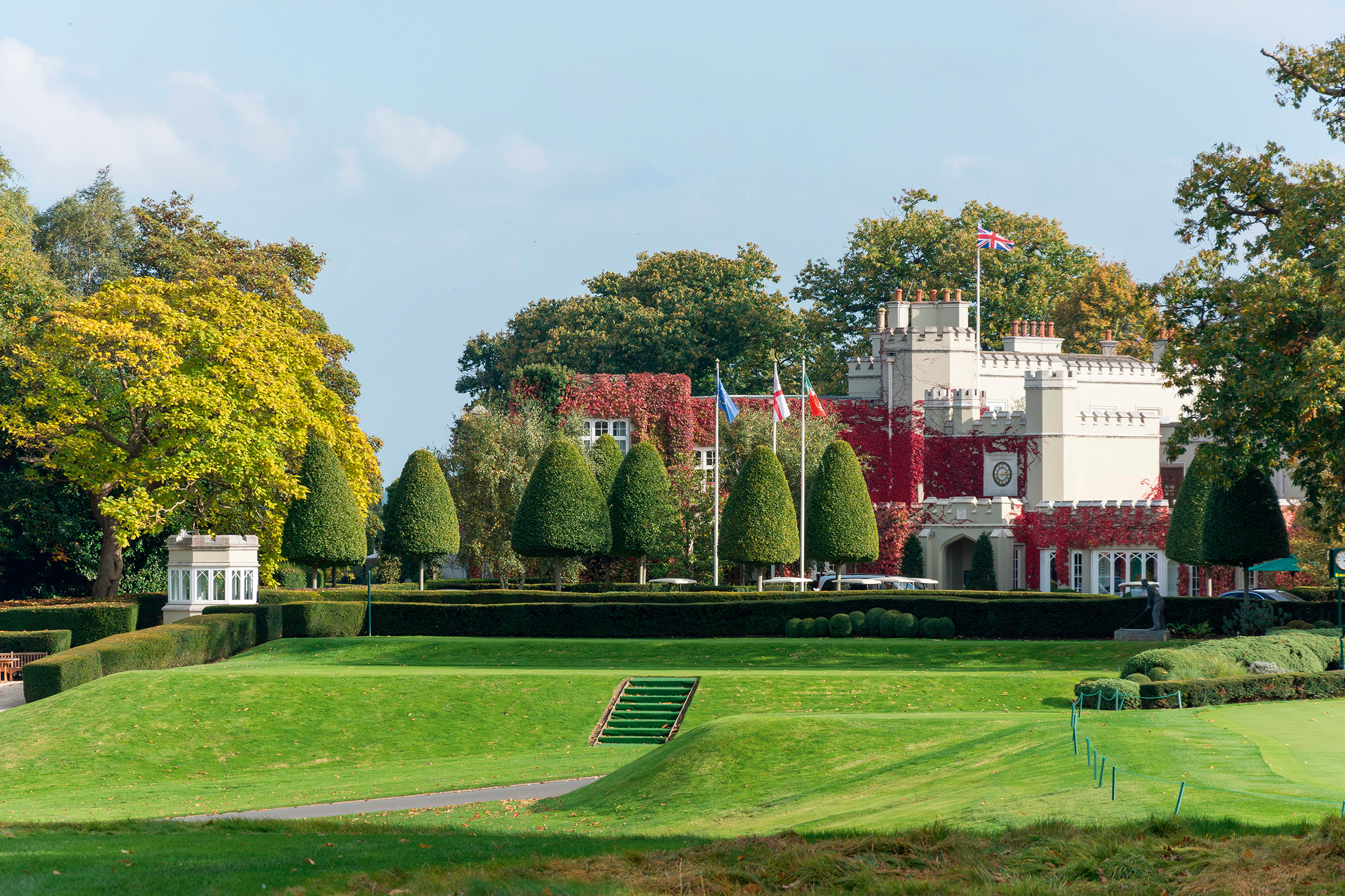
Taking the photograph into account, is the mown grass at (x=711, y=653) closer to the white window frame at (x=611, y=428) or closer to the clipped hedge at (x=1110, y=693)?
the clipped hedge at (x=1110, y=693)

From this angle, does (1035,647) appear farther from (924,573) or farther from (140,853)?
(140,853)

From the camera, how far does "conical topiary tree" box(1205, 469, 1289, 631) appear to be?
34844mm

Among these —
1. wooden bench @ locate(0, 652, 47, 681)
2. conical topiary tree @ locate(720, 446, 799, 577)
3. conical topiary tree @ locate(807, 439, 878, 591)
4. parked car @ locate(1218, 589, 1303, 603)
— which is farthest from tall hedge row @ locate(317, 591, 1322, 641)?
wooden bench @ locate(0, 652, 47, 681)

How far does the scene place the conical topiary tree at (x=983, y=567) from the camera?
50156mm

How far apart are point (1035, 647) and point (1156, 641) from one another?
3199 millimetres

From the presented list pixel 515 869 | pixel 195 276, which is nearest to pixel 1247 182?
pixel 515 869

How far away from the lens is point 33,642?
33.7 metres

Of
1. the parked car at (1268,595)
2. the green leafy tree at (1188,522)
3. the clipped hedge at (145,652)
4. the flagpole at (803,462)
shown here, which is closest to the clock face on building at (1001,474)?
the flagpole at (803,462)

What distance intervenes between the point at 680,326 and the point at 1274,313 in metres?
43.8

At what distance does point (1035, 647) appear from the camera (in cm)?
3225

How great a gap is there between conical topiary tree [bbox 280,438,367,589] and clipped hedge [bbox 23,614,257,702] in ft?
17.2

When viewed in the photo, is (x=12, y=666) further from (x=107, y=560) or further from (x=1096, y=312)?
(x=1096, y=312)

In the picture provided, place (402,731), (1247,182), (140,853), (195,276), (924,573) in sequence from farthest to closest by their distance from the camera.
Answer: (924,573) → (195,276) → (1247,182) → (402,731) → (140,853)

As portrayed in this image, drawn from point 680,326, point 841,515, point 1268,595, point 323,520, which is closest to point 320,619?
point 323,520
